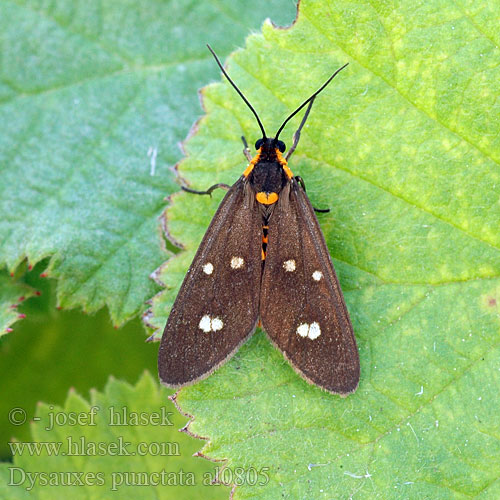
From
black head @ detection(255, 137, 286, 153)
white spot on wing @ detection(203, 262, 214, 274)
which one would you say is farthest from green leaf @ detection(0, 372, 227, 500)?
black head @ detection(255, 137, 286, 153)

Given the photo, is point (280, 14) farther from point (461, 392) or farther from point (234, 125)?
point (461, 392)

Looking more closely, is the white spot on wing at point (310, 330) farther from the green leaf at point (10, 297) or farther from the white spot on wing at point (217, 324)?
the green leaf at point (10, 297)

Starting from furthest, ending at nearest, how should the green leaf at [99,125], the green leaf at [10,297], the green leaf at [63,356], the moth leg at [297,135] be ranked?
1. the green leaf at [63,356]
2. the green leaf at [99,125]
3. the green leaf at [10,297]
4. the moth leg at [297,135]

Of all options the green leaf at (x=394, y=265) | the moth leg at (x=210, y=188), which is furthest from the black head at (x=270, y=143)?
the moth leg at (x=210, y=188)

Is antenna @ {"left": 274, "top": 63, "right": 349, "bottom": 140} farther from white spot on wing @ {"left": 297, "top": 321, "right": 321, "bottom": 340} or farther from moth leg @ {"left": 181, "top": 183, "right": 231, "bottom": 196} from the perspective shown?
white spot on wing @ {"left": 297, "top": 321, "right": 321, "bottom": 340}

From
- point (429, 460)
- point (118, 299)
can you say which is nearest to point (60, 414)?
point (118, 299)

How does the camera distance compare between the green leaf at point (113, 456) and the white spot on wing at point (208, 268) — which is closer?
the white spot on wing at point (208, 268)

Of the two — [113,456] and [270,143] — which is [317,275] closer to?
[270,143]
